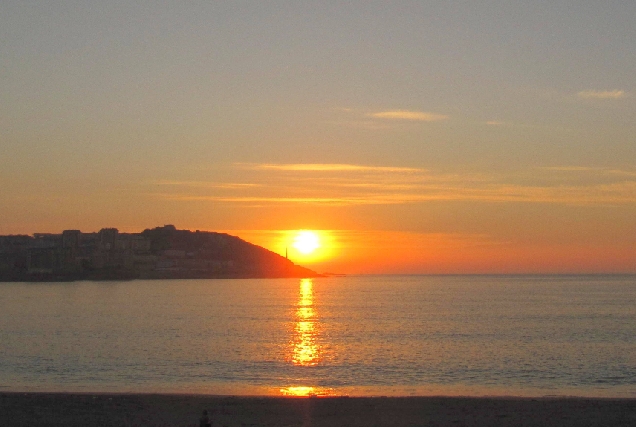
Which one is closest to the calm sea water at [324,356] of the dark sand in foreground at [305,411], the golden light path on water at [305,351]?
the golden light path on water at [305,351]

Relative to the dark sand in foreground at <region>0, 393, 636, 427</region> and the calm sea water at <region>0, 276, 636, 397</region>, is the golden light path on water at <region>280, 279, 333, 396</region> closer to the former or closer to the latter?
the calm sea water at <region>0, 276, 636, 397</region>

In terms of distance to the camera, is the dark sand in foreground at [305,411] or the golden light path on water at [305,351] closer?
the dark sand in foreground at [305,411]

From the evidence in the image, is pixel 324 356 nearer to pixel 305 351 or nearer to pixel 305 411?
pixel 305 351

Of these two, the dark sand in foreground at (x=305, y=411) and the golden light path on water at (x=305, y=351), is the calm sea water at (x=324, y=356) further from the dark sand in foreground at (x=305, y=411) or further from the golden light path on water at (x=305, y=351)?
the dark sand in foreground at (x=305, y=411)

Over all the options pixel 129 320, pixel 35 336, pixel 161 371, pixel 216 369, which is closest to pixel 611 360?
pixel 216 369

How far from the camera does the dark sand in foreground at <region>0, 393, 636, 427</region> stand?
18.7 meters

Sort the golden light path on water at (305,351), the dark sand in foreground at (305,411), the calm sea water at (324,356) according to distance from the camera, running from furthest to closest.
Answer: the calm sea water at (324,356) → the golden light path on water at (305,351) → the dark sand in foreground at (305,411)

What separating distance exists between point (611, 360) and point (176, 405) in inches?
923

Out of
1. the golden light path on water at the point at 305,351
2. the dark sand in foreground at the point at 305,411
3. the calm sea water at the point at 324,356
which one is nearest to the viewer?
the dark sand in foreground at the point at 305,411

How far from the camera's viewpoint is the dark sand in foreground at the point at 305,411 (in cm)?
1873

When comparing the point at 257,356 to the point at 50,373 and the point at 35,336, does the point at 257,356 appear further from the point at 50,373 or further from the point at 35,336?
the point at 35,336

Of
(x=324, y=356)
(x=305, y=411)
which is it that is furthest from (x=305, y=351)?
(x=305, y=411)

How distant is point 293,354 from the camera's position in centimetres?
3766

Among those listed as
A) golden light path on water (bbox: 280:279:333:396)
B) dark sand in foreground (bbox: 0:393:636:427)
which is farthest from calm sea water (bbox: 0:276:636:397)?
dark sand in foreground (bbox: 0:393:636:427)
